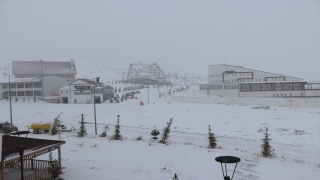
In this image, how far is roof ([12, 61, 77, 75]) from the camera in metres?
80.8

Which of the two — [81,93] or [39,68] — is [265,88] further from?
[39,68]

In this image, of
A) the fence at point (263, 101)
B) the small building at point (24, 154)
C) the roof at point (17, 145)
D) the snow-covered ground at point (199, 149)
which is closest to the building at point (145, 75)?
the fence at point (263, 101)

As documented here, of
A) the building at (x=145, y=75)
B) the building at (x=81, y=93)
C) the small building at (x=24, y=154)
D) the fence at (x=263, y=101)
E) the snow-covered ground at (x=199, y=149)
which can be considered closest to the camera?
the small building at (x=24, y=154)

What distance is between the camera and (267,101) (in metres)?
44.8

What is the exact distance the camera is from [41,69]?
78125 mm

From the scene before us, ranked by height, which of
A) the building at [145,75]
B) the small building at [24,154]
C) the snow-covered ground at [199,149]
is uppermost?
the building at [145,75]

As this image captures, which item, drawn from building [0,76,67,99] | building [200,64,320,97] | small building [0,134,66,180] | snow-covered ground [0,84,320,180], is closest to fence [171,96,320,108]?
snow-covered ground [0,84,320,180]

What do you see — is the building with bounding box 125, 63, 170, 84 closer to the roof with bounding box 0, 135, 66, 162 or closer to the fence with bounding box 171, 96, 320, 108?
the fence with bounding box 171, 96, 320, 108

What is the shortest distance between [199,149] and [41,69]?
72.2 metres

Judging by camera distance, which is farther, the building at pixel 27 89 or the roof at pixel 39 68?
the roof at pixel 39 68

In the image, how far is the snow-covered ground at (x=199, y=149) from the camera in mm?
13984

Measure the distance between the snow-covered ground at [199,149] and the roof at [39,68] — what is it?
52.2m

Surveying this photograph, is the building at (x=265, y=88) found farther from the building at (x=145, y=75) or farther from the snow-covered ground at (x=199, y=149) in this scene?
the building at (x=145, y=75)

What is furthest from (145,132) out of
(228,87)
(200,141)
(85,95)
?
(228,87)
